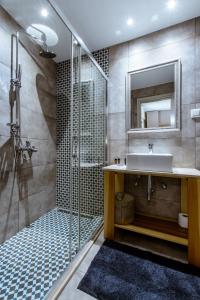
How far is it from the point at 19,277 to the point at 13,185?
966 mm

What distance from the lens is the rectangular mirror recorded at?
76.0 inches

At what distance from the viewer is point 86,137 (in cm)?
186

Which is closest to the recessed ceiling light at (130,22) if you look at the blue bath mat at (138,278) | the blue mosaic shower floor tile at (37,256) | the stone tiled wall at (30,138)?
the stone tiled wall at (30,138)

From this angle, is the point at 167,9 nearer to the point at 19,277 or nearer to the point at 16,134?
the point at 16,134

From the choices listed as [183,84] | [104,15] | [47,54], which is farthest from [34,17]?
[183,84]

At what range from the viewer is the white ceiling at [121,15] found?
1663 mm

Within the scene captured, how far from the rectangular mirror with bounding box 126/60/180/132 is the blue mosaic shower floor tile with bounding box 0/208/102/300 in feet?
4.79

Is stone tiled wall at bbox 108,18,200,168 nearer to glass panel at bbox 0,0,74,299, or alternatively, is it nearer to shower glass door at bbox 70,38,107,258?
shower glass door at bbox 70,38,107,258

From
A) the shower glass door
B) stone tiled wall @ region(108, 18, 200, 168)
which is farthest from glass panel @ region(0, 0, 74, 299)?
stone tiled wall @ region(108, 18, 200, 168)

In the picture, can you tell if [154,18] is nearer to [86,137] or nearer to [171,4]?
[171,4]

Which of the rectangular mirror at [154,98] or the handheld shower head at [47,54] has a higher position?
the handheld shower head at [47,54]

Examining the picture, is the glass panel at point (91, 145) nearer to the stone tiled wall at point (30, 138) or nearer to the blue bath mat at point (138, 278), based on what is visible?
the blue bath mat at point (138, 278)

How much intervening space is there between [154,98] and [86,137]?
1024 mm

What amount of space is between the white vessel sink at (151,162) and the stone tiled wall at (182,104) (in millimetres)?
392
